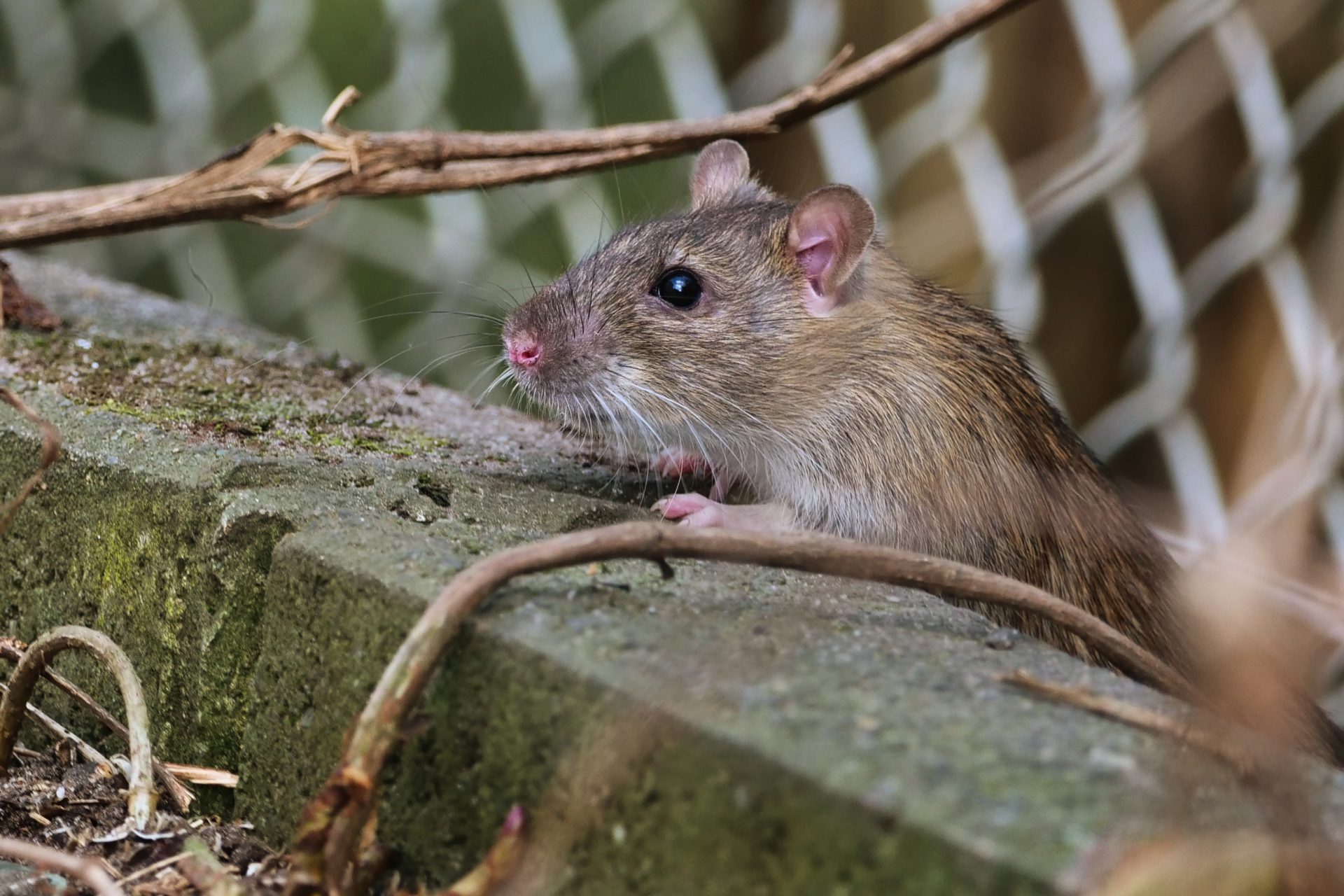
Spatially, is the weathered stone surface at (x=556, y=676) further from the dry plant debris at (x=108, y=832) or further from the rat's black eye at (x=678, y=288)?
the rat's black eye at (x=678, y=288)

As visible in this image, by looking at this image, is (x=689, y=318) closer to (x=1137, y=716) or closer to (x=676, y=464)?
(x=676, y=464)

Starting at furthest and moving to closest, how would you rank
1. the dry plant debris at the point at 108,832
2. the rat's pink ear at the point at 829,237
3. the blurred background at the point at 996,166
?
the blurred background at the point at 996,166, the rat's pink ear at the point at 829,237, the dry plant debris at the point at 108,832

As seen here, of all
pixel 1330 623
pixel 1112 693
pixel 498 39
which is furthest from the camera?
pixel 498 39

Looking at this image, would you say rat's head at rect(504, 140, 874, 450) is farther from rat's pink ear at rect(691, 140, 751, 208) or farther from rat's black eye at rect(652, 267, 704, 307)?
rat's pink ear at rect(691, 140, 751, 208)

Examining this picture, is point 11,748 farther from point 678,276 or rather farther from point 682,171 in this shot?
point 682,171

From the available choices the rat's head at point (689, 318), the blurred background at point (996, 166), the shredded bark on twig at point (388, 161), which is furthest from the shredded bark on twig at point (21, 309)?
the rat's head at point (689, 318)

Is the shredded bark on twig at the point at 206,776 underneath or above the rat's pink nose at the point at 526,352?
underneath

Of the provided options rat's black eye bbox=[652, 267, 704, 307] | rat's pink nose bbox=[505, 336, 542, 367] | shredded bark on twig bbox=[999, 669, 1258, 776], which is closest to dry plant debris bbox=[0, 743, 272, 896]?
shredded bark on twig bbox=[999, 669, 1258, 776]

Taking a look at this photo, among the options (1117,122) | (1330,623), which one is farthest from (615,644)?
(1117,122)
